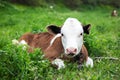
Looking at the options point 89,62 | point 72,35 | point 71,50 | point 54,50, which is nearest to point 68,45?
point 71,50

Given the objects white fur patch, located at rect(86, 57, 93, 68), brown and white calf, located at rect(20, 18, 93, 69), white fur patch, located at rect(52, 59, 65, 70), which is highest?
brown and white calf, located at rect(20, 18, 93, 69)

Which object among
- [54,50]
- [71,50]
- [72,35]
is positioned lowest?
[54,50]

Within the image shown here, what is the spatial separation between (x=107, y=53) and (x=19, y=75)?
355 centimetres

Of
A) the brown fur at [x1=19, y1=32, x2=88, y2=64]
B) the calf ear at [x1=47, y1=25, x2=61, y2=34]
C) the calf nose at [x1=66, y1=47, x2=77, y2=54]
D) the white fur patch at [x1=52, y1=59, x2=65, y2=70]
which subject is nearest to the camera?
the calf nose at [x1=66, y1=47, x2=77, y2=54]

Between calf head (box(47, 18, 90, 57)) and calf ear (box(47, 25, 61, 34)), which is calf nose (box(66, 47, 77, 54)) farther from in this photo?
calf ear (box(47, 25, 61, 34))

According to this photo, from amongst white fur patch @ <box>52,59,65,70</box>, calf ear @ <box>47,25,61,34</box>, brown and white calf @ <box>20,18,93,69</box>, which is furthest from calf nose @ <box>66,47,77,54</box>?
calf ear @ <box>47,25,61,34</box>

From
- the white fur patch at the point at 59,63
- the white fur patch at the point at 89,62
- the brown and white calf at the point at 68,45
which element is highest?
the brown and white calf at the point at 68,45

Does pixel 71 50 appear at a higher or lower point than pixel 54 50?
higher

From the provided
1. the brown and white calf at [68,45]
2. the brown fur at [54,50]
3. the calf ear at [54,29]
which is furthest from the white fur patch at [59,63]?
the calf ear at [54,29]

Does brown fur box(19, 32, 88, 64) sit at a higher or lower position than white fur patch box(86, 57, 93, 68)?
higher

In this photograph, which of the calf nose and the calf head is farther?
the calf head

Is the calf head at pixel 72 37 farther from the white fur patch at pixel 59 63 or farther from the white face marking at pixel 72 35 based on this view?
the white fur patch at pixel 59 63

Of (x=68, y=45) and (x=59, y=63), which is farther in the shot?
(x=59, y=63)

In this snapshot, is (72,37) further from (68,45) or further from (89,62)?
(89,62)
